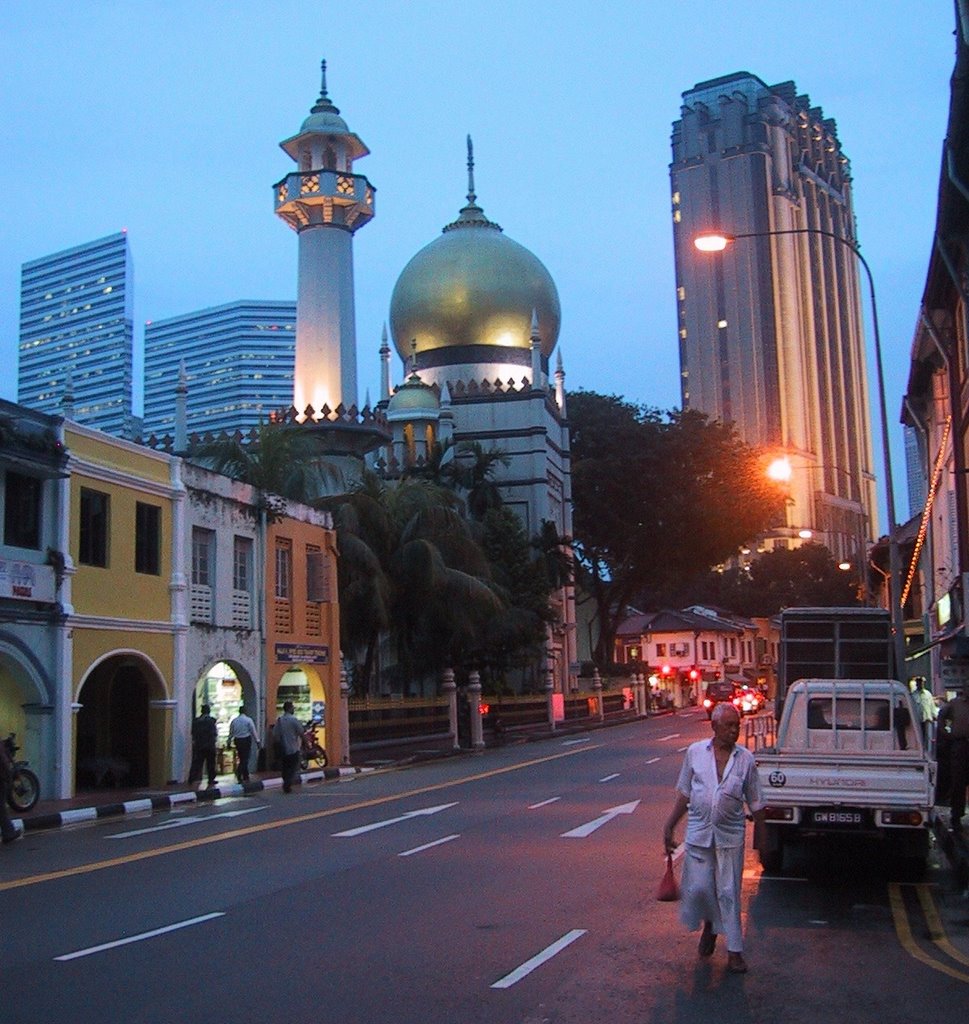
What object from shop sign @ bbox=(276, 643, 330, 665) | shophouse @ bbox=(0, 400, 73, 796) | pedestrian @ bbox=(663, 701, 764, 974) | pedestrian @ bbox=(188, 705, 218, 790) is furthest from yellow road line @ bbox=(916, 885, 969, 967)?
shop sign @ bbox=(276, 643, 330, 665)

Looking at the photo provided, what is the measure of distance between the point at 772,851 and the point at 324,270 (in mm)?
44771

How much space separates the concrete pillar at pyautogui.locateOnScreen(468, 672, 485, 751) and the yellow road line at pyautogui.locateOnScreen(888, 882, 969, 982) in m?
31.1

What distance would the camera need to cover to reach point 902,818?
1268 cm

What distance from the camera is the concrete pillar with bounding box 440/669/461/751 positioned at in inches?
1677

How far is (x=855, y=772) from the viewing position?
42.4 feet

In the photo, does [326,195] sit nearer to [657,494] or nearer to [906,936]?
[657,494]

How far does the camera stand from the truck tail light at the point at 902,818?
41.5ft

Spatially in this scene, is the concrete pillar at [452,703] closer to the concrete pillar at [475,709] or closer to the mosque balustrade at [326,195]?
the concrete pillar at [475,709]

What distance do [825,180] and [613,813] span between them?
14822 cm

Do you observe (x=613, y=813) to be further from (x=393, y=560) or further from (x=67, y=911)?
(x=393, y=560)

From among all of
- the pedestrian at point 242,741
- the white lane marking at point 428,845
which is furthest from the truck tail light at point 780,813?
the pedestrian at point 242,741

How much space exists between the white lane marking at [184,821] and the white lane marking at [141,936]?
7.50m

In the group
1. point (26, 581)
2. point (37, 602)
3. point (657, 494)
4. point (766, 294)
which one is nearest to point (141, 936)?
point (26, 581)

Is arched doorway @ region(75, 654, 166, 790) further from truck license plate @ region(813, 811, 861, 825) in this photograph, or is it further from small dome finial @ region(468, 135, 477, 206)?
small dome finial @ region(468, 135, 477, 206)
